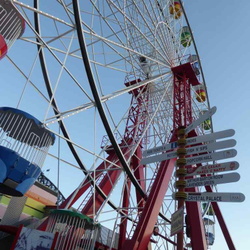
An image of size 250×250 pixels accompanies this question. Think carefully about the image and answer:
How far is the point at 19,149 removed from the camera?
590cm

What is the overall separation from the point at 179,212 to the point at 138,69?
11577 millimetres

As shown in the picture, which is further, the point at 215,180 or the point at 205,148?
the point at 205,148

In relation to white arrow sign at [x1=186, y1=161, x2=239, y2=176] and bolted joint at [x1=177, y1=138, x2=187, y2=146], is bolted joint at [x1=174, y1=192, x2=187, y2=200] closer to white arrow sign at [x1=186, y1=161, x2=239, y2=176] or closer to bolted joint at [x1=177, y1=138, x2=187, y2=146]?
white arrow sign at [x1=186, y1=161, x2=239, y2=176]

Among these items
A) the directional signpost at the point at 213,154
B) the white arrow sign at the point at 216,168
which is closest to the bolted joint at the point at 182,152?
the directional signpost at the point at 213,154

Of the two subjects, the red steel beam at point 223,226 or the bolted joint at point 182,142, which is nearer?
the bolted joint at point 182,142

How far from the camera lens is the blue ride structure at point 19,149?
548 cm

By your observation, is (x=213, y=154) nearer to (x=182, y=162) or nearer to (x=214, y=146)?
(x=214, y=146)

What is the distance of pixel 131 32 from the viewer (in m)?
14.0

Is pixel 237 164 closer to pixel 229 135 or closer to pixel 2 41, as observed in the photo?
pixel 229 135

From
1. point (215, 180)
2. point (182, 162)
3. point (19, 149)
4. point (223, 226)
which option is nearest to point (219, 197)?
point (215, 180)

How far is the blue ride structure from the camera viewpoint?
5484 millimetres

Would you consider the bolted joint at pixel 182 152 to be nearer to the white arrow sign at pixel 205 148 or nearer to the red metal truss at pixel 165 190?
the white arrow sign at pixel 205 148

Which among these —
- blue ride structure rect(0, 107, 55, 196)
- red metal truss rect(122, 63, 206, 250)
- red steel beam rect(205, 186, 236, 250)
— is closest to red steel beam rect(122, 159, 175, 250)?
red metal truss rect(122, 63, 206, 250)

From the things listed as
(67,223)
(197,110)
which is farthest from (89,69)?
(197,110)
